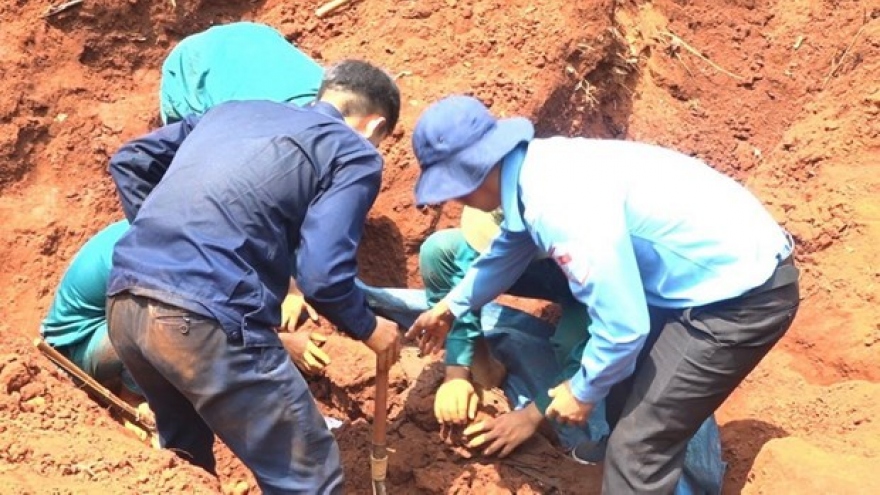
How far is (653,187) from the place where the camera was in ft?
9.43

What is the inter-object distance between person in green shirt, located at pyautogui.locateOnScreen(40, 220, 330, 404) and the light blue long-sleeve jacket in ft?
3.39

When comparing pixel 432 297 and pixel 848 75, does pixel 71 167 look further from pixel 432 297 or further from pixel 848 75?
pixel 848 75

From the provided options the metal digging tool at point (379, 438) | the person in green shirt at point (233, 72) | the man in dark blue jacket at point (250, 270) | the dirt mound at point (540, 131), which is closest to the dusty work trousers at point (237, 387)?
the man in dark blue jacket at point (250, 270)

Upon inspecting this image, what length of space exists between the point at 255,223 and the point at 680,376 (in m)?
1.28

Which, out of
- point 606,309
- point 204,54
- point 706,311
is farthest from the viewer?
point 204,54

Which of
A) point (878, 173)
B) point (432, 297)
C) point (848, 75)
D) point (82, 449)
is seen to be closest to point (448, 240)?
point (432, 297)

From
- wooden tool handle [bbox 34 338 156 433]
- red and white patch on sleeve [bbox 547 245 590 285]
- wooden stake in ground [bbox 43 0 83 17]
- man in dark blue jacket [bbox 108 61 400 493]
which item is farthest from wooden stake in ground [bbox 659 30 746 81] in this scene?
wooden tool handle [bbox 34 338 156 433]

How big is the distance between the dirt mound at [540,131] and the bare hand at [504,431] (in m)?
0.08

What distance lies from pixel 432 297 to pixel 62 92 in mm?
2130

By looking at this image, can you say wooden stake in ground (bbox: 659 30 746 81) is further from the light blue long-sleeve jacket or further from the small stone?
the small stone

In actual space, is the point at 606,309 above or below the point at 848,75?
above

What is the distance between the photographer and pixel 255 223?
2.83m

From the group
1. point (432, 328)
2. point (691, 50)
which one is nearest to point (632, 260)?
point (432, 328)

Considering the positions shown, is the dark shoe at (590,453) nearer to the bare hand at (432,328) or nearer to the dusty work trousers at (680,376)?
the dusty work trousers at (680,376)
